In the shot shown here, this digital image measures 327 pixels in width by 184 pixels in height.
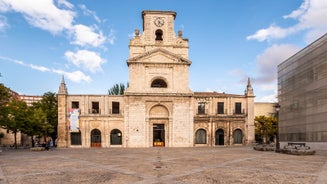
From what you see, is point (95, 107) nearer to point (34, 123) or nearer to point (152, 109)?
point (152, 109)

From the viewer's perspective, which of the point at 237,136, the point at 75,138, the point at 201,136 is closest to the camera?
the point at 75,138

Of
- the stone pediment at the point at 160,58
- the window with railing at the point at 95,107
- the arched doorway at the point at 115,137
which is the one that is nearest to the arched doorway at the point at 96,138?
the arched doorway at the point at 115,137

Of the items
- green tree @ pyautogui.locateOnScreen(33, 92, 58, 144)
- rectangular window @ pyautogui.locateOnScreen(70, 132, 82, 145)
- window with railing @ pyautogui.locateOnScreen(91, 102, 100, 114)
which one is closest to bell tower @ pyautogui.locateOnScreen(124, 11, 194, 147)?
window with railing @ pyautogui.locateOnScreen(91, 102, 100, 114)

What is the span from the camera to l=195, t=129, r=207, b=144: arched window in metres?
42.6

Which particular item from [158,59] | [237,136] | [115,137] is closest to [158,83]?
[158,59]

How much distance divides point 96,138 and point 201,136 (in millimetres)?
16115

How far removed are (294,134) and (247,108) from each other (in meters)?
8.62

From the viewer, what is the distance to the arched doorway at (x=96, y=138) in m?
40.7

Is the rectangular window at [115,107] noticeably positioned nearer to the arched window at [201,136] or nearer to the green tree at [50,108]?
the green tree at [50,108]

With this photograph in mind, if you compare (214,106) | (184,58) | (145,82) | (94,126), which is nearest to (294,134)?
(214,106)

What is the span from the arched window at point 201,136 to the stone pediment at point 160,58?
428 inches

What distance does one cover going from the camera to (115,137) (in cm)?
4103

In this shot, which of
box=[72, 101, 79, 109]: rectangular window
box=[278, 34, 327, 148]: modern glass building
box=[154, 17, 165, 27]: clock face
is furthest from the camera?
box=[154, 17, 165, 27]: clock face

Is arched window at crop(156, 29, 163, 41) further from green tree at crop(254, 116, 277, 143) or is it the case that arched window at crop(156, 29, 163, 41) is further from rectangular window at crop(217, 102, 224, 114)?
green tree at crop(254, 116, 277, 143)
